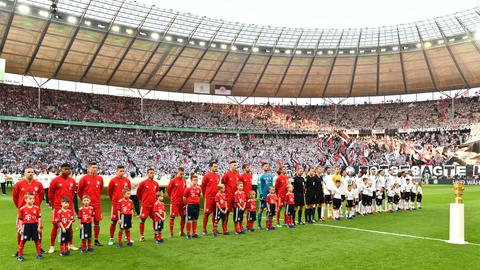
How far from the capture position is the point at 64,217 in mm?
9828

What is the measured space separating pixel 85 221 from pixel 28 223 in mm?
1294

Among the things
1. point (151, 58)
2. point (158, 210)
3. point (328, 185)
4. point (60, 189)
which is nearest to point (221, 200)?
point (158, 210)

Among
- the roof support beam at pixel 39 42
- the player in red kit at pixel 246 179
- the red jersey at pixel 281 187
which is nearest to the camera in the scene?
the player in red kit at pixel 246 179

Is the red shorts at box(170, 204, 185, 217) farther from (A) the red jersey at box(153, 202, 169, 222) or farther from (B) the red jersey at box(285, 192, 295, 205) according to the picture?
(B) the red jersey at box(285, 192, 295, 205)

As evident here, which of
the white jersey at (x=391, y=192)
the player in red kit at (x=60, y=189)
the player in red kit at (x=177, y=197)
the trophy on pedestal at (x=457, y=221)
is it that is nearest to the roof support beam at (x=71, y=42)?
the player in red kit at (x=177, y=197)

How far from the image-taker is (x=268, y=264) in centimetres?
873

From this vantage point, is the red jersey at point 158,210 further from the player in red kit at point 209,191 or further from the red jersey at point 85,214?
the red jersey at point 85,214

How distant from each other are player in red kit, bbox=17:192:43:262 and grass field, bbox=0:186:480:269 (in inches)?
17.1

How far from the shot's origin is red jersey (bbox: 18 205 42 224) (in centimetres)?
927

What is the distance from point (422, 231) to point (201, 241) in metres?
6.87

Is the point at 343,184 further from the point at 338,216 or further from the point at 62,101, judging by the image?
the point at 62,101

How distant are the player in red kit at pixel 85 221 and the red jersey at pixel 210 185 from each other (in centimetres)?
360

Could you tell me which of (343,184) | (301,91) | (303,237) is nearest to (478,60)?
(301,91)

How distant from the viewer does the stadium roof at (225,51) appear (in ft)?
125
